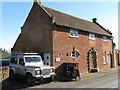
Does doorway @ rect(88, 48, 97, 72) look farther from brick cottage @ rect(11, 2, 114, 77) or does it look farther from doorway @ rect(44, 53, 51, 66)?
doorway @ rect(44, 53, 51, 66)

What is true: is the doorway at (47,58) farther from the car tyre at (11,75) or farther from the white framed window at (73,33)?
the white framed window at (73,33)

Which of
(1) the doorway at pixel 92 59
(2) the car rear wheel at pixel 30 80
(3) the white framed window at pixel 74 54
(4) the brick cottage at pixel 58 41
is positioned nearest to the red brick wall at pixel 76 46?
(4) the brick cottage at pixel 58 41

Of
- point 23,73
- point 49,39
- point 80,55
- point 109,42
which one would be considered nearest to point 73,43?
point 80,55

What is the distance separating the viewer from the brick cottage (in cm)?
1636

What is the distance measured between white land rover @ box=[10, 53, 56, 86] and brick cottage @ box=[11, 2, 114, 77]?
310 centimetres

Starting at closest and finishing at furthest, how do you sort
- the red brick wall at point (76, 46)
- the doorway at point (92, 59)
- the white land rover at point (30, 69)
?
the white land rover at point (30, 69), the red brick wall at point (76, 46), the doorway at point (92, 59)

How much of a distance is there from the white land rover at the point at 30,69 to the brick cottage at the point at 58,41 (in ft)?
10.2

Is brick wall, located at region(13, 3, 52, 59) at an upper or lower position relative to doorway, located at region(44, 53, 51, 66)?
upper

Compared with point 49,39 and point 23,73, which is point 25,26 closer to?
point 49,39

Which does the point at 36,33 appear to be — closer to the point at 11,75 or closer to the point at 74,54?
the point at 74,54

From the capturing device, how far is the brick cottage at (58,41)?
1636 centimetres

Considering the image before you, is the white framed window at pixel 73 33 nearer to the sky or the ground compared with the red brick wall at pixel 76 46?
nearer to the sky

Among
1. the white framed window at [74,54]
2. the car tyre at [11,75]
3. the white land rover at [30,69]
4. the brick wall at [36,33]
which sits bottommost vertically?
the car tyre at [11,75]

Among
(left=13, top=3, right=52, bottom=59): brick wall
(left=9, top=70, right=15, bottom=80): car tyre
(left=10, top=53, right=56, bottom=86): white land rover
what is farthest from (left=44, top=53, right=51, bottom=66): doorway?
(left=9, top=70, right=15, bottom=80): car tyre
